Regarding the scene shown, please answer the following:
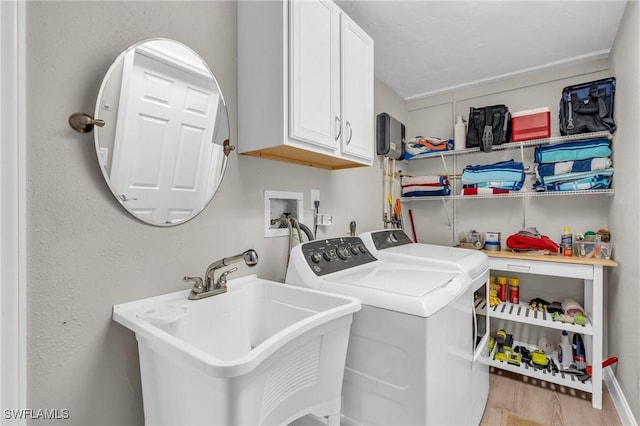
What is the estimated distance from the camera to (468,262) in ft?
5.47

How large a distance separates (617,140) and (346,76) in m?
2.01

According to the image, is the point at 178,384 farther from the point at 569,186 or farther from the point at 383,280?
the point at 569,186

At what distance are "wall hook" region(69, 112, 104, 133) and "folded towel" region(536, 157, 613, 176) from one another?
292 centimetres

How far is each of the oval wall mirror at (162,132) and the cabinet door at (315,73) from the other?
0.37 m

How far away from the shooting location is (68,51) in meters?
0.95

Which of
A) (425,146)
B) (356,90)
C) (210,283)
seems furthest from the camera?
(425,146)

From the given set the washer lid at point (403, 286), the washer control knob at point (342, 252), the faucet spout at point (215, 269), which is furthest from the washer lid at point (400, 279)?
the faucet spout at point (215, 269)

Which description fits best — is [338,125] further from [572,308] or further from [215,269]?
[572,308]

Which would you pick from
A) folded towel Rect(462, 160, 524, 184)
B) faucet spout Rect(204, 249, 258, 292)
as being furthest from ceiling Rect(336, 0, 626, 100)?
faucet spout Rect(204, 249, 258, 292)

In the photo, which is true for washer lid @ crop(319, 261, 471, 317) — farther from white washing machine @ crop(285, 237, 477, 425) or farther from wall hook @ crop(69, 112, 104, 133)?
wall hook @ crop(69, 112, 104, 133)

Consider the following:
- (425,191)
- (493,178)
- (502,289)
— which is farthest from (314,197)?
(502,289)

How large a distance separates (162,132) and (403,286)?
1.18 meters

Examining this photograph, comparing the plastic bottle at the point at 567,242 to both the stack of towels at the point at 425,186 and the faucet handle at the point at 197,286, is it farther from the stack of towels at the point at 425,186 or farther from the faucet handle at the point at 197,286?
the faucet handle at the point at 197,286
